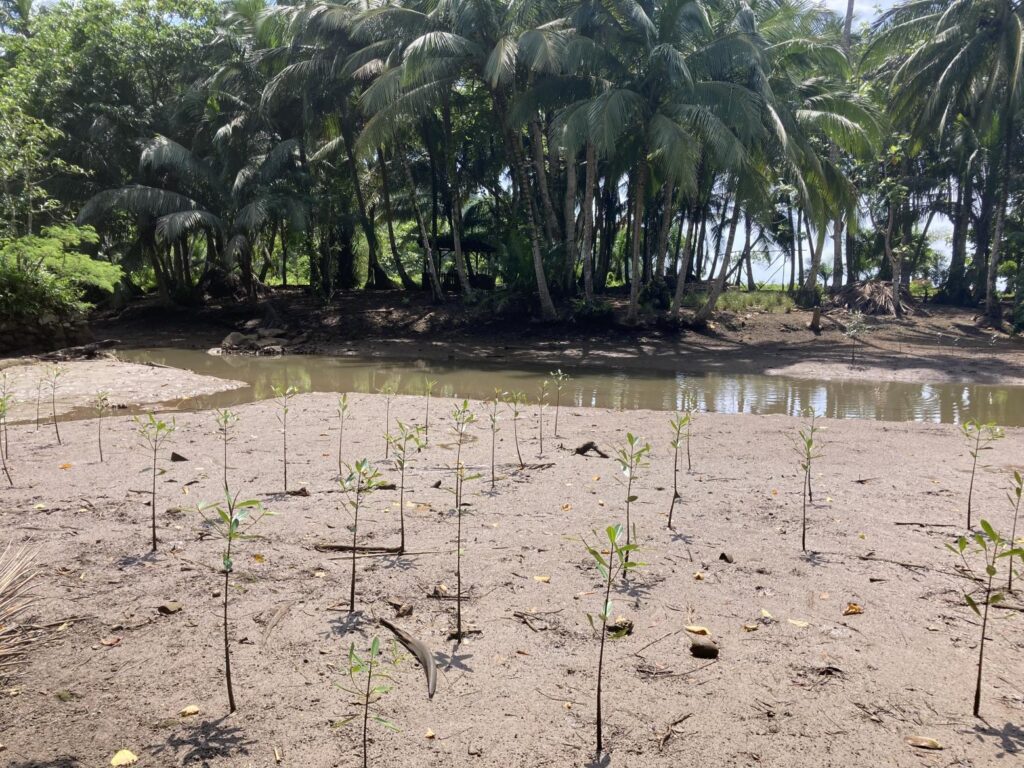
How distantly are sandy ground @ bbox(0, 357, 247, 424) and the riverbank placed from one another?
19.1 ft

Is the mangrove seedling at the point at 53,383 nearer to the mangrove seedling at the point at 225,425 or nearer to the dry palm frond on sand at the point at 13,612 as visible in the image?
the mangrove seedling at the point at 225,425

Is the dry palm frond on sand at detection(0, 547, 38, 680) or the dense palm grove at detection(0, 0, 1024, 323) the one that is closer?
the dry palm frond on sand at detection(0, 547, 38, 680)

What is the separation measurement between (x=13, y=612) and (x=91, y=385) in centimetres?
1017

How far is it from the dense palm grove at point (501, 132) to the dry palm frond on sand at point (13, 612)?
47.6 ft

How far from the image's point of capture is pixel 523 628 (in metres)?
3.19

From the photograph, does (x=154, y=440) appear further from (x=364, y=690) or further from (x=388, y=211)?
(x=388, y=211)

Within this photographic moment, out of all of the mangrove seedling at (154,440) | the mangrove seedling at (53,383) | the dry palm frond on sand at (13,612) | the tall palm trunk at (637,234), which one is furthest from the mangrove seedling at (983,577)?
the tall palm trunk at (637,234)

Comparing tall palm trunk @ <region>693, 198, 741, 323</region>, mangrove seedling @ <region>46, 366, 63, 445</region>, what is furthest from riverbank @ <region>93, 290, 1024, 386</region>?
mangrove seedling @ <region>46, 366, 63, 445</region>

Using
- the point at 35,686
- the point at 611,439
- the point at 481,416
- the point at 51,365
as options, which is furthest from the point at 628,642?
the point at 51,365

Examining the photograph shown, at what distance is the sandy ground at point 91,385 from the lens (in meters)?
10.2

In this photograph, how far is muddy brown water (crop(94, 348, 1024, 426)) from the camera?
36.1 feet

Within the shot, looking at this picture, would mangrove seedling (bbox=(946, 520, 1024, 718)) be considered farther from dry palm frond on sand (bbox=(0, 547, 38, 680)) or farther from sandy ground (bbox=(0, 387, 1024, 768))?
dry palm frond on sand (bbox=(0, 547, 38, 680))

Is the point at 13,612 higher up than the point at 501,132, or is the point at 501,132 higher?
the point at 501,132

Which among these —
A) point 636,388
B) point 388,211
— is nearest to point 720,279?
point 636,388
